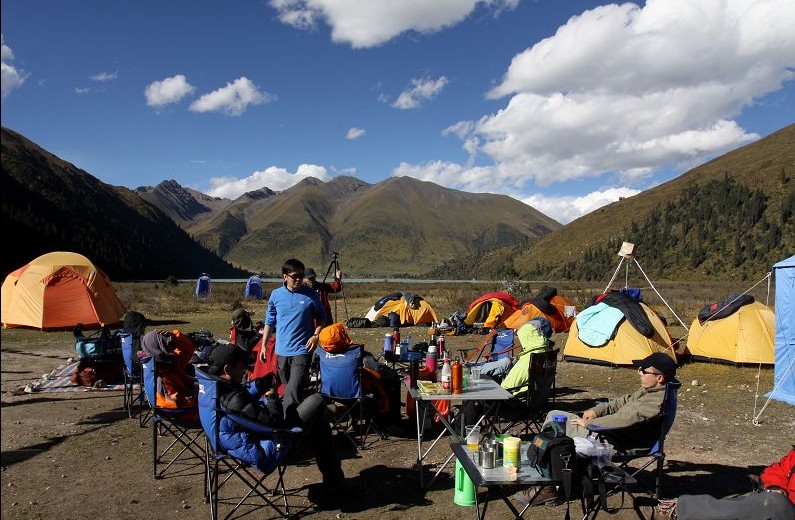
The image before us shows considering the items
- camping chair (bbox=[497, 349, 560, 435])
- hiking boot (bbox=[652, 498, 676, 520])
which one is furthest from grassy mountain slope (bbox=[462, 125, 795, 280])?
hiking boot (bbox=[652, 498, 676, 520])

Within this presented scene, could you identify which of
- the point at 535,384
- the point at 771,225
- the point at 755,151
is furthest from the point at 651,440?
the point at 755,151

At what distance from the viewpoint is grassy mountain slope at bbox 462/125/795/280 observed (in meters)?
62.7

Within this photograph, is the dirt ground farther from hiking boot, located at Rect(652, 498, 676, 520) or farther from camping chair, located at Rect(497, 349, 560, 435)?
camping chair, located at Rect(497, 349, 560, 435)

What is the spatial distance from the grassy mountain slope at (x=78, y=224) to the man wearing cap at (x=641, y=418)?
13.9 ft

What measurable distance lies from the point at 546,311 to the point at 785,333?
7624mm

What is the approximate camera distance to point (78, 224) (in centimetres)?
1291

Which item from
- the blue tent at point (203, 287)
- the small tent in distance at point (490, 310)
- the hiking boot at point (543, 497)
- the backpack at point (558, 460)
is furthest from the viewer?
the blue tent at point (203, 287)

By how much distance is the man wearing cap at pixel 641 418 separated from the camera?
5.09 meters

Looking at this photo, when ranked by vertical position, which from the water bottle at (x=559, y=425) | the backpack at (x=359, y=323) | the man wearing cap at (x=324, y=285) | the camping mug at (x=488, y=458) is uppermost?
the man wearing cap at (x=324, y=285)

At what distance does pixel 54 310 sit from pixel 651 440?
49.0 ft

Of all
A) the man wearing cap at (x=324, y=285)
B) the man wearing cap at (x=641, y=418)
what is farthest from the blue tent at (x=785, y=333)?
the man wearing cap at (x=324, y=285)

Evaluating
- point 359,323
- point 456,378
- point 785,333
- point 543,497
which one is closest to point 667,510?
point 543,497

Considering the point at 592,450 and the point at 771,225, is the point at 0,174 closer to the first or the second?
the point at 592,450

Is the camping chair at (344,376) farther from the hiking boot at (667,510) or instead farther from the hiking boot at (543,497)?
the hiking boot at (667,510)
